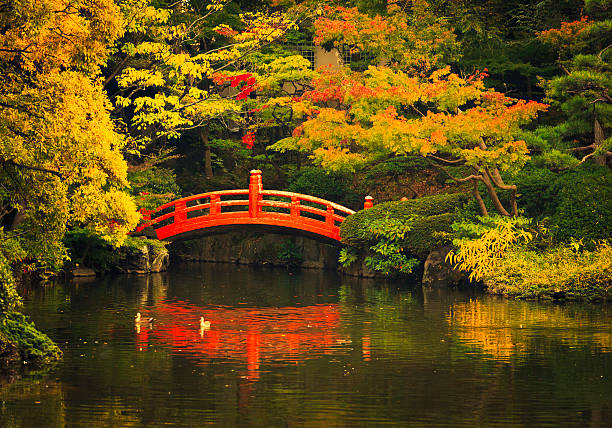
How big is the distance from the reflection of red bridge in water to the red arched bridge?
24.5ft

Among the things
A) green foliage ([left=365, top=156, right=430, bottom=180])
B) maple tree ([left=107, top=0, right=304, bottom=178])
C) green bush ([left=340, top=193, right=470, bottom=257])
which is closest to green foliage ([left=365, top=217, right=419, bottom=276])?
green bush ([left=340, top=193, right=470, bottom=257])

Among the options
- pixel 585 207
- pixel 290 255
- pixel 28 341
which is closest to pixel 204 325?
pixel 28 341

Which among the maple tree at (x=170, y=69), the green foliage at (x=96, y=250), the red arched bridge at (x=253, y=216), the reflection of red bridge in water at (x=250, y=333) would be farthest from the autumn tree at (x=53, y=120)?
the red arched bridge at (x=253, y=216)

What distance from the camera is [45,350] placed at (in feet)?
49.0

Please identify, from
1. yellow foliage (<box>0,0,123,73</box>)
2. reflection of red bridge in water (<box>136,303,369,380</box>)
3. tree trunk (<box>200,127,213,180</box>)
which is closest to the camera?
yellow foliage (<box>0,0,123,73</box>)

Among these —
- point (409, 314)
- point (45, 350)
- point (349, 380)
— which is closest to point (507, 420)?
point (349, 380)

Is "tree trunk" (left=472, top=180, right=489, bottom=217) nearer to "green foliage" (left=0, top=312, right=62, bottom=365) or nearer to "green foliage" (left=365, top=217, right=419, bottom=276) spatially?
"green foliage" (left=365, top=217, right=419, bottom=276)

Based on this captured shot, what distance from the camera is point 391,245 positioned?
2705 cm

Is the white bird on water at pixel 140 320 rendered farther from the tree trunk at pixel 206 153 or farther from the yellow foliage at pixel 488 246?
the tree trunk at pixel 206 153

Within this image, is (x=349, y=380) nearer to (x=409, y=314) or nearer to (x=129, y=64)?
(x=409, y=314)

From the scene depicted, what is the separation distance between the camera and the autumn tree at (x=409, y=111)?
25.1m

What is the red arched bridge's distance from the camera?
29203 mm

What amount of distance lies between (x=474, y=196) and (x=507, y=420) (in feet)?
51.6

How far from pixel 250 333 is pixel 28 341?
4323 millimetres
